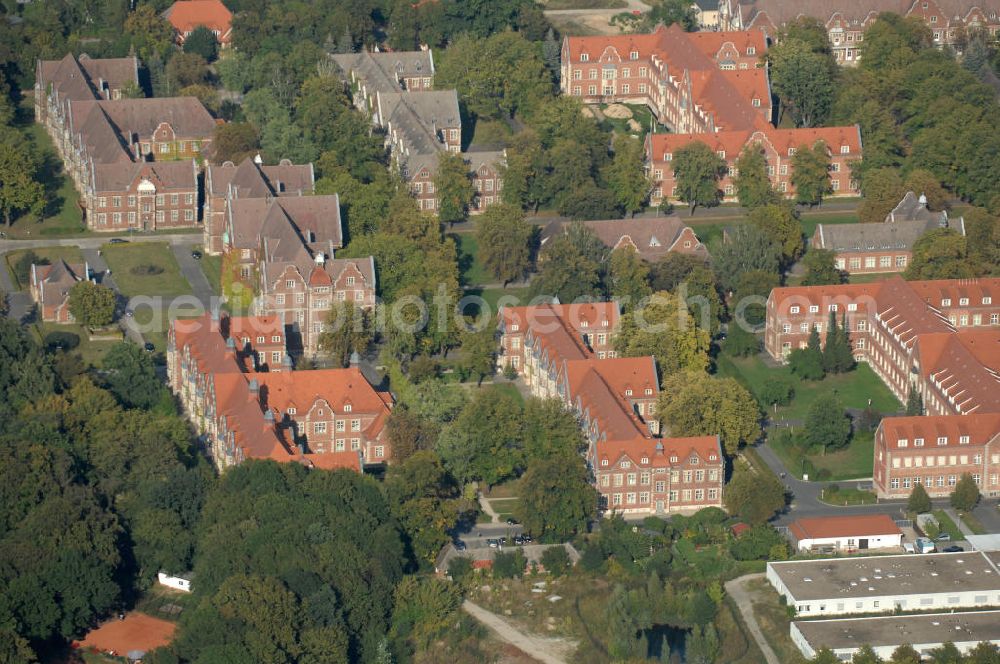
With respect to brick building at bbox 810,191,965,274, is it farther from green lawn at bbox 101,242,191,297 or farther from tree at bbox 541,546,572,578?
tree at bbox 541,546,572,578

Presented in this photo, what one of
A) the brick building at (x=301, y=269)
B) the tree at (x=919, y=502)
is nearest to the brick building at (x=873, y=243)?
the brick building at (x=301, y=269)

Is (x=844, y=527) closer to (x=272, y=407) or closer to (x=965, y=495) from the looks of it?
(x=965, y=495)

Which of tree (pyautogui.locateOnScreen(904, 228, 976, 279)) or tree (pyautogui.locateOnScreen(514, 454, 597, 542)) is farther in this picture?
tree (pyautogui.locateOnScreen(904, 228, 976, 279))

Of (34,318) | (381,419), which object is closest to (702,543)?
(381,419)

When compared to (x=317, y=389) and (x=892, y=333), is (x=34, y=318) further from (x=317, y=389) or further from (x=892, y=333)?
(x=892, y=333)

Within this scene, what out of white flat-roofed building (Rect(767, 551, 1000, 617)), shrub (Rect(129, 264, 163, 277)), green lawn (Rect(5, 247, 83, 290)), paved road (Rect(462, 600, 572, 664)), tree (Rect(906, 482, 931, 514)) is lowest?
paved road (Rect(462, 600, 572, 664))

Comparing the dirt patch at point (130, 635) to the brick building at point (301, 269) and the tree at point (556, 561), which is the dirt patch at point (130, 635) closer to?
the tree at point (556, 561)

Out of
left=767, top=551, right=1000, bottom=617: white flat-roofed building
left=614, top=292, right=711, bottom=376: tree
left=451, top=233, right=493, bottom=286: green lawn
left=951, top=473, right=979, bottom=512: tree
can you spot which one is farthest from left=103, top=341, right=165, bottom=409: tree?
left=951, top=473, right=979, bottom=512: tree
